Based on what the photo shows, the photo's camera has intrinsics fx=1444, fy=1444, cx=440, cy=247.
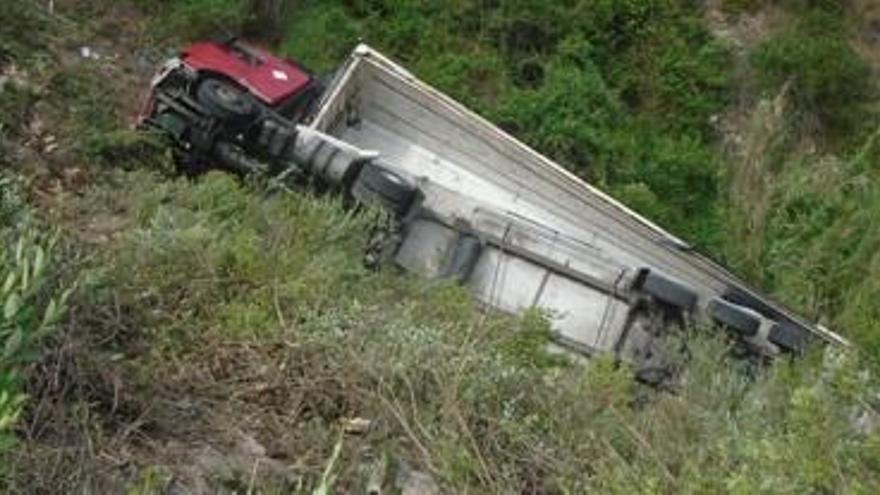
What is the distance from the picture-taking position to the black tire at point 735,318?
727 cm

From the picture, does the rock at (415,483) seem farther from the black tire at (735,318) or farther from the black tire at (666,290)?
the black tire at (666,290)

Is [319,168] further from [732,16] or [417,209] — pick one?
[732,16]

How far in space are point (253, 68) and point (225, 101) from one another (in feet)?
2.43

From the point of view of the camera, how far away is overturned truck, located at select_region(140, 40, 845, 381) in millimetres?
7539

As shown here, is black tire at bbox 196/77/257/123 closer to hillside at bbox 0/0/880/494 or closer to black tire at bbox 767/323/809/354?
hillside at bbox 0/0/880/494

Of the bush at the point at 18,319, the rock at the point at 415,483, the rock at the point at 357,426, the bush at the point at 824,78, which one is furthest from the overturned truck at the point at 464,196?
the bush at the point at 18,319

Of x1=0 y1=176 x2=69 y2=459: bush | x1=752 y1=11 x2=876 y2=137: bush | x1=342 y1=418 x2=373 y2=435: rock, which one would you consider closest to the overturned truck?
x1=752 y1=11 x2=876 y2=137: bush

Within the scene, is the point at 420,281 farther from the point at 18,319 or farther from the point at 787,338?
the point at 18,319

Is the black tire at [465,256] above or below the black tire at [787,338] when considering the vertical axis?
below

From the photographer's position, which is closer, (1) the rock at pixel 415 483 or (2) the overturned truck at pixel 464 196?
(1) the rock at pixel 415 483

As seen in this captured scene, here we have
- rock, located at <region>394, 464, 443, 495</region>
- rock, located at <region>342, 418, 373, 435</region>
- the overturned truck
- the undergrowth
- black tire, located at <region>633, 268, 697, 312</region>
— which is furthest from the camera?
the overturned truck

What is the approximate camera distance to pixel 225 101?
7.98 m

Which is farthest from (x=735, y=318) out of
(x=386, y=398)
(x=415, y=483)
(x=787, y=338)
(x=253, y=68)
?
(x=415, y=483)

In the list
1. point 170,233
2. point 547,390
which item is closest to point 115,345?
point 170,233
